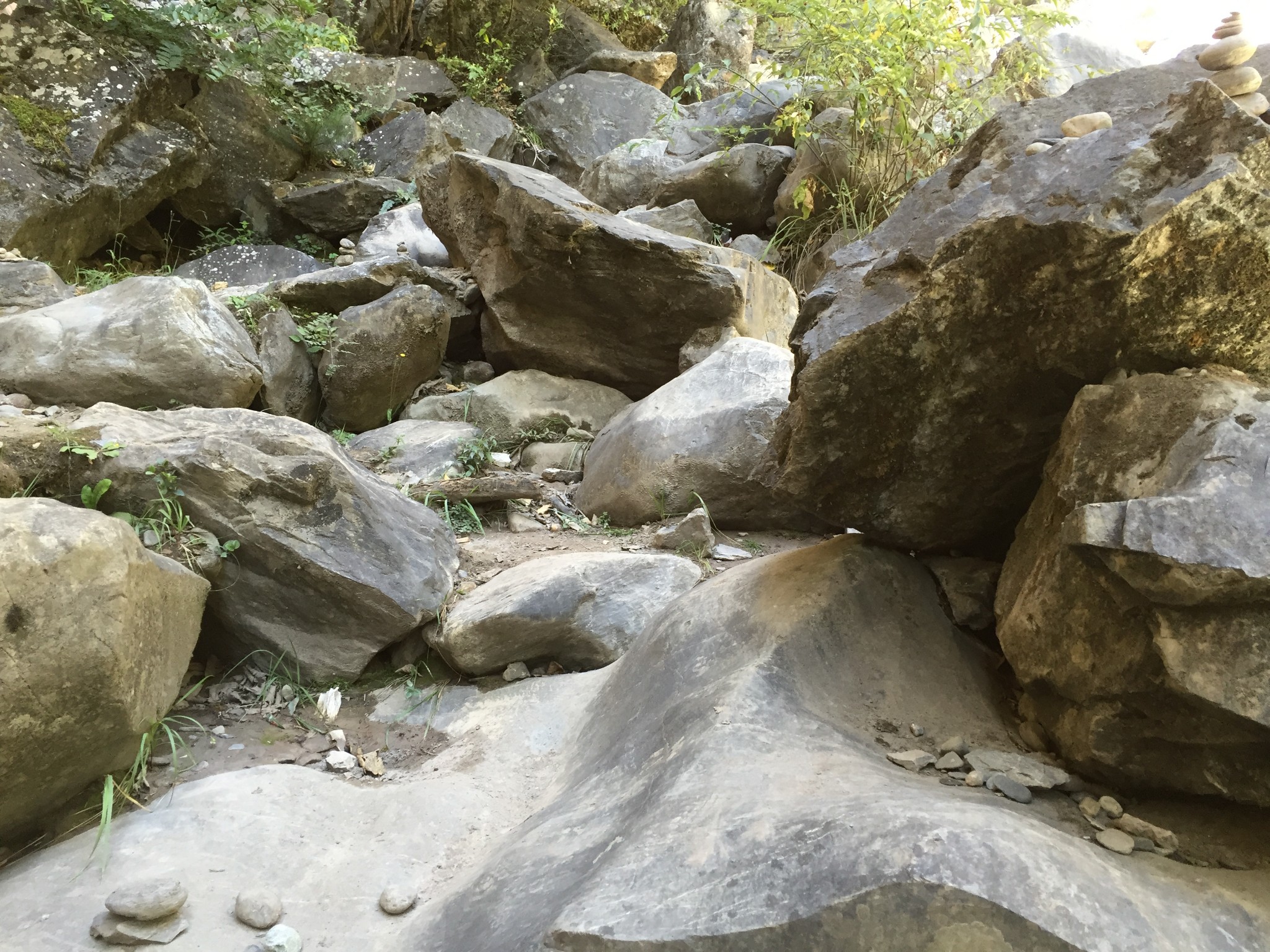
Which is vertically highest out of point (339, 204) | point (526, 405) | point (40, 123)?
point (40, 123)

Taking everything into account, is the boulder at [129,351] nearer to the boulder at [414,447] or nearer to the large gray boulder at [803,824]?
the boulder at [414,447]

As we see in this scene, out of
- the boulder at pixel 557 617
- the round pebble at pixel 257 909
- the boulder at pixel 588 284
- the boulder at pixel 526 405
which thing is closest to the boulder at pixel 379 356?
the boulder at pixel 526 405

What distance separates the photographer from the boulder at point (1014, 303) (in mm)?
1728

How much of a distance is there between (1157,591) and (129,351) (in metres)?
4.04

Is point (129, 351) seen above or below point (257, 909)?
above

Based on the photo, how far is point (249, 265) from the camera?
6867 mm

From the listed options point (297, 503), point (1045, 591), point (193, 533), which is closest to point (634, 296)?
point (297, 503)

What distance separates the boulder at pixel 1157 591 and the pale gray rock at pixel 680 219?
4.99 metres

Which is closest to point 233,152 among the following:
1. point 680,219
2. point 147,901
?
point 680,219

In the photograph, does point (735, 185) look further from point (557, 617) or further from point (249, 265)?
point (557, 617)

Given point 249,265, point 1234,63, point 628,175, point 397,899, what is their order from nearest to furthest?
point 397,899, point 1234,63, point 249,265, point 628,175

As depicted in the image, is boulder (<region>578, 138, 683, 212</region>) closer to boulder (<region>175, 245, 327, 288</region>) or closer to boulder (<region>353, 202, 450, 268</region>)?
boulder (<region>353, 202, 450, 268</region>)

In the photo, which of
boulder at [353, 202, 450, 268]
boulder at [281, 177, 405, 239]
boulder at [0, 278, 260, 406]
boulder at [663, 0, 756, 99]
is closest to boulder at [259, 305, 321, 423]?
boulder at [0, 278, 260, 406]

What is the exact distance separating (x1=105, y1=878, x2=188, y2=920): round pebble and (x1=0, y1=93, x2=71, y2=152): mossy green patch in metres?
6.31
